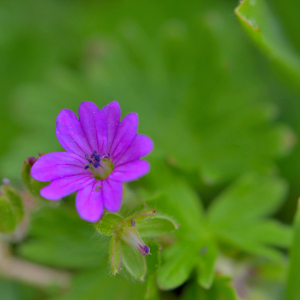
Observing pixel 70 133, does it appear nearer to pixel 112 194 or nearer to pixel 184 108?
pixel 112 194

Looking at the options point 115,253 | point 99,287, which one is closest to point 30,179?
point 115,253

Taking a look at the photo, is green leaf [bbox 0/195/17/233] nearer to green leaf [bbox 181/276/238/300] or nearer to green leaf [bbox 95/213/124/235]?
green leaf [bbox 95/213/124/235]

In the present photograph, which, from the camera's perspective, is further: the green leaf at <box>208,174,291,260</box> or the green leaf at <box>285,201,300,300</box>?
the green leaf at <box>208,174,291,260</box>

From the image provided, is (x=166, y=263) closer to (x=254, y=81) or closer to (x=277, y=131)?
(x=277, y=131)

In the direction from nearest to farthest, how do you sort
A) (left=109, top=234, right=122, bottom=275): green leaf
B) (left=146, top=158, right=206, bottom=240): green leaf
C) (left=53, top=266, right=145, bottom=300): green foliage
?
(left=109, top=234, right=122, bottom=275): green leaf → (left=146, top=158, right=206, bottom=240): green leaf → (left=53, top=266, right=145, bottom=300): green foliage

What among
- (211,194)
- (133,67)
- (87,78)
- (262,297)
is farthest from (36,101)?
(262,297)

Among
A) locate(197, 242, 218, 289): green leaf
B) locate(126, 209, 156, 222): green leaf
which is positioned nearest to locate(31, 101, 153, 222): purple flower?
locate(126, 209, 156, 222): green leaf

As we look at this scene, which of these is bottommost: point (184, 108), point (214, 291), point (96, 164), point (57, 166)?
point (214, 291)
